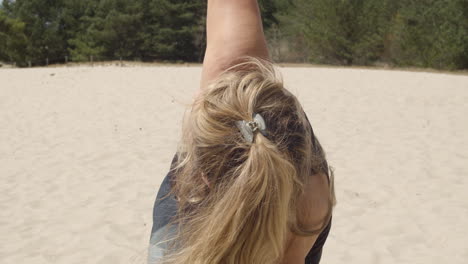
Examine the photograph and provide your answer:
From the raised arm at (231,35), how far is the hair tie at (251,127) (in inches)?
6.8

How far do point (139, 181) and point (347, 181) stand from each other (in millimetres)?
1861

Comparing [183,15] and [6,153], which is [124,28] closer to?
[183,15]

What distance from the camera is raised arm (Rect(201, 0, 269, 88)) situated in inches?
33.3

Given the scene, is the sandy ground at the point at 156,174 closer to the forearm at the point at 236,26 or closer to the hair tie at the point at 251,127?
the forearm at the point at 236,26

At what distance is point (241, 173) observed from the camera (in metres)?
0.69

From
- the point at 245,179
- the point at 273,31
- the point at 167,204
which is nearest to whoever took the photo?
the point at 245,179

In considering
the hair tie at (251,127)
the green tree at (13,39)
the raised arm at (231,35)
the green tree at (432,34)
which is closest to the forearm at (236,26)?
the raised arm at (231,35)

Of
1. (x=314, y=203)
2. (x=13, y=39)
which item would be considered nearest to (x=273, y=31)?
(x=13, y=39)

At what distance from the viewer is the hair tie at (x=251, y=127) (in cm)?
70

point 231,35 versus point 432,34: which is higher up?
point 231,35

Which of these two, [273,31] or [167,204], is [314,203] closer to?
[167,204]

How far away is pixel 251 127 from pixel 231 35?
8.9 inches

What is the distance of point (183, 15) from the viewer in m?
27.4

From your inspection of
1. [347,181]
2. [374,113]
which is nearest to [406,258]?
[347,181]
